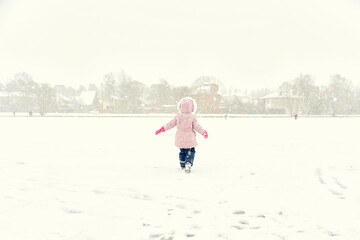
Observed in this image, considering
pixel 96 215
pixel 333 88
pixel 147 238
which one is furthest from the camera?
pixel 333 88

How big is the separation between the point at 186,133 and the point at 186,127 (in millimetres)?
155

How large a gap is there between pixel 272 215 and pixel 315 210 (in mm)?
658

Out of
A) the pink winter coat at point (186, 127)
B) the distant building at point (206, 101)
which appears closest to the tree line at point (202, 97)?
the distant building at point (206, 101)

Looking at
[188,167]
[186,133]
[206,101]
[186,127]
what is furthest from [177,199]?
[206,101]

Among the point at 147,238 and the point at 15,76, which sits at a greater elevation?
the point at 15,76

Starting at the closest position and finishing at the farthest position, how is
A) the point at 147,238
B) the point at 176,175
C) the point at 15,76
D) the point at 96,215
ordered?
the point at 147,238 < the point at 96,215 < the point at 176,175 < the point at 15,76

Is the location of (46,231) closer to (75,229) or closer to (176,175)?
(75,229)

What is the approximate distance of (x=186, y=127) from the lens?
19.9ft

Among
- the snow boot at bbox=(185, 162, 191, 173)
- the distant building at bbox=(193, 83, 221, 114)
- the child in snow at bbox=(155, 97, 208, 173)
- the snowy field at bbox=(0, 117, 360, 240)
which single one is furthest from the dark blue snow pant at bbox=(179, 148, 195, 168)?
the distant building at bbox=(193, 83, 221, 114)

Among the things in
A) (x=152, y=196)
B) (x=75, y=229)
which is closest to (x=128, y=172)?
(x=152, y=196)

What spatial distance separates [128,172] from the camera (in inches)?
225

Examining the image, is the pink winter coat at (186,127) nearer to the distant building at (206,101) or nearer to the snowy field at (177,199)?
the snowy field at (177,199)

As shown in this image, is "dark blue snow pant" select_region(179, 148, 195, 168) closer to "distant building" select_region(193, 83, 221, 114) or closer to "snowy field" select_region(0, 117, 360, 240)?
"snowy field" select_region(0, 117, 360, 240)

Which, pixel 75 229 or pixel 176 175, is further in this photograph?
pixel 176 175
